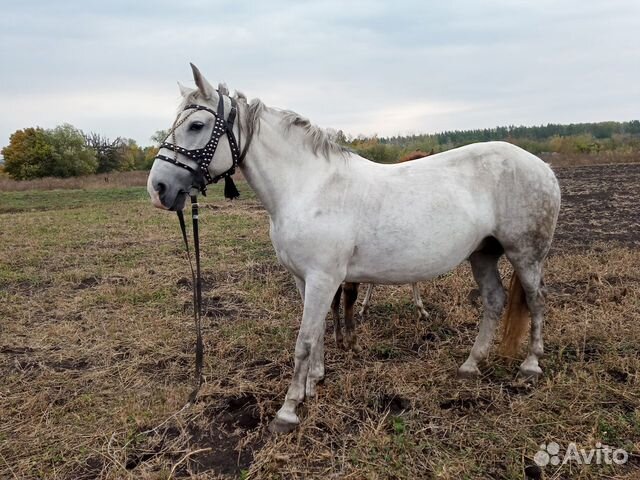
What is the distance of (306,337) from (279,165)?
1.15 m

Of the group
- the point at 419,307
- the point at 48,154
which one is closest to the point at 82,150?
the point at 48,154

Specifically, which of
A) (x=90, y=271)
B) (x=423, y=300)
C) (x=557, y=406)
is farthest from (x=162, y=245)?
(x=557, y=406)

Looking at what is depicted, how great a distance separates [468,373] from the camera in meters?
3.52

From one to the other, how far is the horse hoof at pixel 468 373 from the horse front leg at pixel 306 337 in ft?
4.16

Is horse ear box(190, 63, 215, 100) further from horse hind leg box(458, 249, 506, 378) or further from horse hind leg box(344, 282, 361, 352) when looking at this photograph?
horse hind leg box(458, 249, 506, 378)

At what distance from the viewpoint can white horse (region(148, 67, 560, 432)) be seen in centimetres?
281

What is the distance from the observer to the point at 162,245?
8.86 meters

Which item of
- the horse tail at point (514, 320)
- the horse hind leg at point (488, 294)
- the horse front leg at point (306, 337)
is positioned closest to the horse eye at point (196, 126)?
the horse front leg at point (306, 337)

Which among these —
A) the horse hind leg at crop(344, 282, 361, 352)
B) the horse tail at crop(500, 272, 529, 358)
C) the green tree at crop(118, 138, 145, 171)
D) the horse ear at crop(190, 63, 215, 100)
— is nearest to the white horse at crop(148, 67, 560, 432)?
the horse ear at crop(190, 63, 215, 100)

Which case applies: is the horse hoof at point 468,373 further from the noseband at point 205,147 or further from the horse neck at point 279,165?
the noseband at point 205,147

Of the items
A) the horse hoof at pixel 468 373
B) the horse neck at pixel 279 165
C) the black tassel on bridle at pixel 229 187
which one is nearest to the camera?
the horse neck at pixel 279 165

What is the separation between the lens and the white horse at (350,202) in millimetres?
2812

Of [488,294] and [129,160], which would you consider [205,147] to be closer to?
[488,294]

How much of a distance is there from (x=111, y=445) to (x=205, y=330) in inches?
74.8
